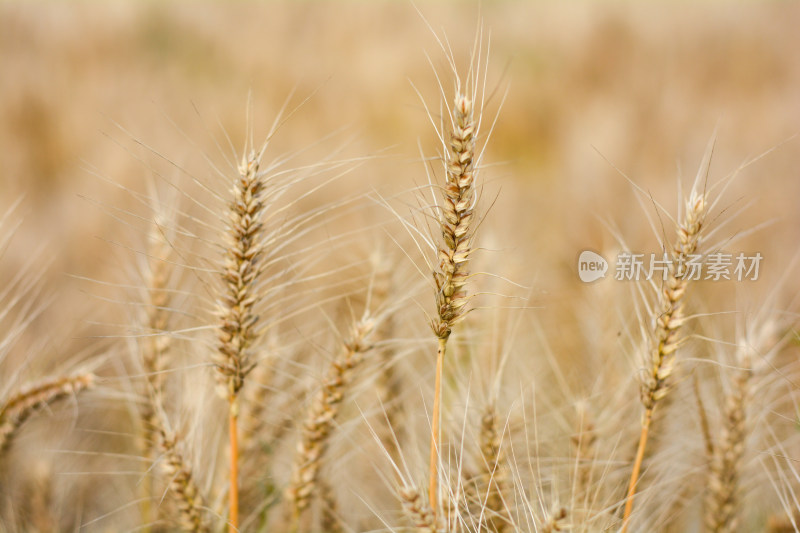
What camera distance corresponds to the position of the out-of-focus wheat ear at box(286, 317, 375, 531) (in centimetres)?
101

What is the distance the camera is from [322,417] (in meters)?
1.03

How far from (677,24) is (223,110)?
A: 383 centimetres

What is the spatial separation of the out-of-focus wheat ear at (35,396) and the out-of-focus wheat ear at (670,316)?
2.93ft

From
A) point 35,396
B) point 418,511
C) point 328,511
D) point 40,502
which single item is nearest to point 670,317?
point 418,511

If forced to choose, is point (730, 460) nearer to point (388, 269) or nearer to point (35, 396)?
point (388, 269)

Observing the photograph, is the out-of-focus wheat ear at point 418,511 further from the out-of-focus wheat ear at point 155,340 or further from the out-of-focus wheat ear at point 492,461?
the out-of-focus wheat ear at point 155,340

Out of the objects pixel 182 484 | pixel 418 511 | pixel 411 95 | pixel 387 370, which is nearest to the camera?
pixel 418 511

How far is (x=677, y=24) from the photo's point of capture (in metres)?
5.21

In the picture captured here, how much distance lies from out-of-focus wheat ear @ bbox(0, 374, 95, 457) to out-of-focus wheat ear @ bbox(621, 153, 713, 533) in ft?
2.93

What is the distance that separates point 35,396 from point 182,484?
1.05 ft

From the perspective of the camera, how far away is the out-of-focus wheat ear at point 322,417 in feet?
3.30

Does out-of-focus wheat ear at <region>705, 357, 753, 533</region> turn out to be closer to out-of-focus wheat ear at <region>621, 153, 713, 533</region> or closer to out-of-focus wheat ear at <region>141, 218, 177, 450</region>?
out-of-focus wheat ear at <region>621, 153, 713, 533</region>

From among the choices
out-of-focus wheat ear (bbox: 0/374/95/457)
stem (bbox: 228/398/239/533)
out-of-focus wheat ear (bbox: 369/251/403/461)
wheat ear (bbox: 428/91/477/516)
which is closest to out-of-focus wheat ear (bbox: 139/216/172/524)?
out-of-focus wheat ear (bbox: 0/374/95/457)

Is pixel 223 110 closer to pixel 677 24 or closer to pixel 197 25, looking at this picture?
pixel 197 25
